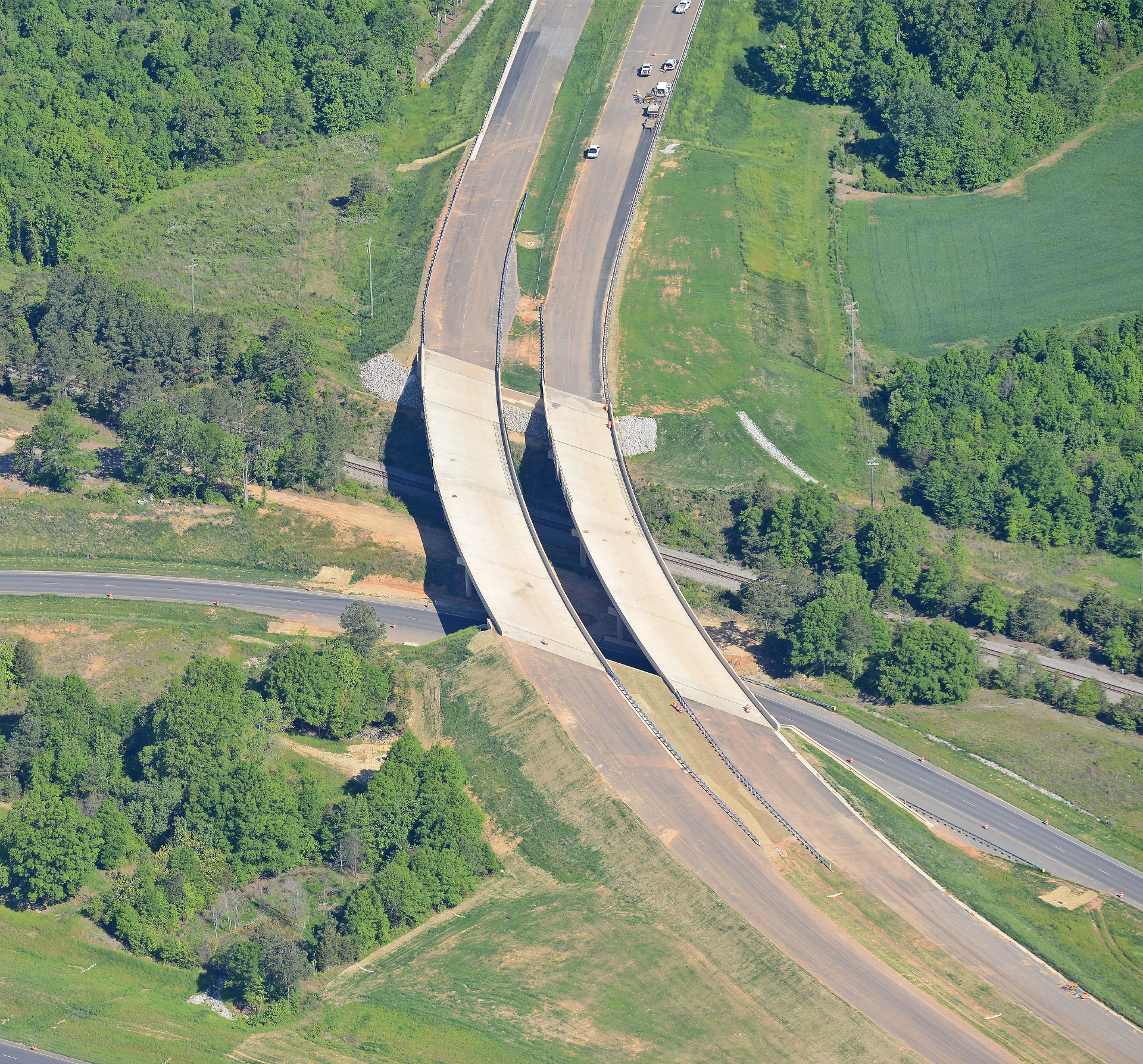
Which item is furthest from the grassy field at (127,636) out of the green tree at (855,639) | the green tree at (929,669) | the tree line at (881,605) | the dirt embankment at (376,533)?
the green tree at (929,669)

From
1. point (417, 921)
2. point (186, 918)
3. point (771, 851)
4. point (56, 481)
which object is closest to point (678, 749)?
point (771, 851)

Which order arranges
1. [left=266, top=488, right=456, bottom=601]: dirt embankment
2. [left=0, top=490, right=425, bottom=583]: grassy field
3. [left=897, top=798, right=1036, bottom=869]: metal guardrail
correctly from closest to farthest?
[left=897, top=798, right=1036, bottom=869]: metal guardrail < [left=0, top=490, right=425, bottom=583]: grassy field < [left=266, top=488, right=456, bottom=601]: dirt embankment

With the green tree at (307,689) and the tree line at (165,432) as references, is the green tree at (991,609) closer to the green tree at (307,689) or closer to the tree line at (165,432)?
the green tree at (307,689)

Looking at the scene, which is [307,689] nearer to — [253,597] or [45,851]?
[253,597]

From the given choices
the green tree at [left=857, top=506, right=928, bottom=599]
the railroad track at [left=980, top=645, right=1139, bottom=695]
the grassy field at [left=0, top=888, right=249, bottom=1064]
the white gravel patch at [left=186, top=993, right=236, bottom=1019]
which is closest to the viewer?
the grassy field at [left=0, top=888, right=249, bottom=1064]

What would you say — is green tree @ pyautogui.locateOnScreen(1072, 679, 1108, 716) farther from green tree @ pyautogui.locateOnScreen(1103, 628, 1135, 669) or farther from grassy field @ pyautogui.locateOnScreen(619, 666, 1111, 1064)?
grassy field @ pyautogui.locateOnScreen(619, 666, 1111, 1064)

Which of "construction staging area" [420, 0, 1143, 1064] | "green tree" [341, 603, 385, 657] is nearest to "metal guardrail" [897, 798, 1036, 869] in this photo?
"construction staging area" [420, 0, 1143, 1064]
